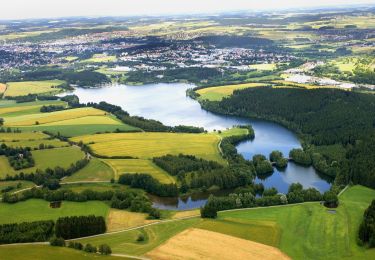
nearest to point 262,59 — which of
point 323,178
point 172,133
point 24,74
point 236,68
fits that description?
point 236,68

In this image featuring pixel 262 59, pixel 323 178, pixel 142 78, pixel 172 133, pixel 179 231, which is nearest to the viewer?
pixel 179 231

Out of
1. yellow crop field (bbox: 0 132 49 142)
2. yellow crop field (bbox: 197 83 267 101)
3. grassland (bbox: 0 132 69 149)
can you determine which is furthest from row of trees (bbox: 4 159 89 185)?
yellow crop field (bbox: 197 83 267 101)

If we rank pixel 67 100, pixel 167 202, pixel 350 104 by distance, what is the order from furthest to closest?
pixel 67 100, pixel 350 104, pixel 167 202

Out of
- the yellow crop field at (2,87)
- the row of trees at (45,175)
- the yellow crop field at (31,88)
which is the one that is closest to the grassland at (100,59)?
the yellow crop field at (31,88)

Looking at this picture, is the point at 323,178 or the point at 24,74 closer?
the point at 323,178

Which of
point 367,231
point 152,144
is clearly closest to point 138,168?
point 152,144

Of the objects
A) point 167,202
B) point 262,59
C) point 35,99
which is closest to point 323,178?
point 167,202

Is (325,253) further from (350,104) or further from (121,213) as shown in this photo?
(350,104)
